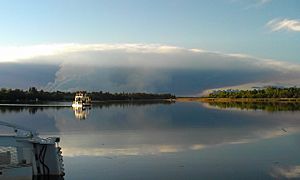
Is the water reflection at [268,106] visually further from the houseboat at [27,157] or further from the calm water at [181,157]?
the houseboat at [27,157]

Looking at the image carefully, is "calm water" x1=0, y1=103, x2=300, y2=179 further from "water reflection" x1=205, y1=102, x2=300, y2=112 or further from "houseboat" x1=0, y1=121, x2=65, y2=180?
"water reflection" x1=205, y1=102, x2=300, y2=112

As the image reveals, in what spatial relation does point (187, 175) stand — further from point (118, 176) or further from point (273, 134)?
point (273, 134)

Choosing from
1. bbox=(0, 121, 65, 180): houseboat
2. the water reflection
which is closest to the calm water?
bbox=(0, 121, 65, 180): houseboat

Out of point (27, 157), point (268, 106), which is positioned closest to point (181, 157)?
point (27, 157)

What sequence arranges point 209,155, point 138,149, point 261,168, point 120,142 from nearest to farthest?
point 261,168 < point 209,155 < point 138,149 < point 120,142

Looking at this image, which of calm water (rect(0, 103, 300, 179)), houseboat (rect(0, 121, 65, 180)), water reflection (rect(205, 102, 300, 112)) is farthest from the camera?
water reflection (rect(205, 102, 300, 112))

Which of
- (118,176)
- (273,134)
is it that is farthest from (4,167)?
(273,134)

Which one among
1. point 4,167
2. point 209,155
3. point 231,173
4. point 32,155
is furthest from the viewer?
point 209,155

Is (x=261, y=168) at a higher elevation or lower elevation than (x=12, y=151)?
lower

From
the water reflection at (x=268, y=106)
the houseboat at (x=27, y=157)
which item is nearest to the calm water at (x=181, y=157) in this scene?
the houseboat at (x=27, y=157)

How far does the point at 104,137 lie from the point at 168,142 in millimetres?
5179

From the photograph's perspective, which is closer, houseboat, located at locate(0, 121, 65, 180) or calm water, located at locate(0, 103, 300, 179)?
houseboat, located at locate(0, 121, 65, 180)

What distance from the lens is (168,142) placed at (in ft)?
91.8

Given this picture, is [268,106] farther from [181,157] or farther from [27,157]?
[27,157]
